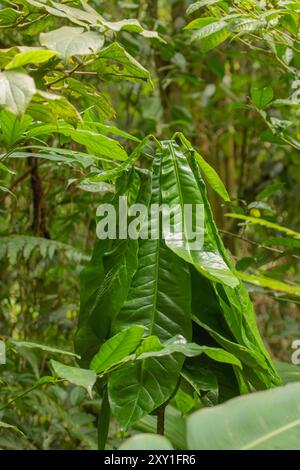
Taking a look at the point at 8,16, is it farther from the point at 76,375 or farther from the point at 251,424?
the point at 251,424

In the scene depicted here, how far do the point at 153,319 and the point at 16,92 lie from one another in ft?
1.05

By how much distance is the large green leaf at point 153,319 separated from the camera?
0.71 metres

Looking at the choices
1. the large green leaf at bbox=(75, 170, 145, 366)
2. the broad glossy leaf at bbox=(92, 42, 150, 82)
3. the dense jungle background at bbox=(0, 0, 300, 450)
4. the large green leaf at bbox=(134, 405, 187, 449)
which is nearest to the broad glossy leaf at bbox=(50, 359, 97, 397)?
the dense jungle background at bbox=(0, 0, 300, 450)

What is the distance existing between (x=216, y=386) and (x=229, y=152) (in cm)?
203

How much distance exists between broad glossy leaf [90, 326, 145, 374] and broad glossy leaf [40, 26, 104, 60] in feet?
0.93

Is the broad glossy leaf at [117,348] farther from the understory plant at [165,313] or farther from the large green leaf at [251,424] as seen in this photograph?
the large green leaf at [251,424]

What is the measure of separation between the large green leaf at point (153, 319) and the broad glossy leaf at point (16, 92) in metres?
0.28

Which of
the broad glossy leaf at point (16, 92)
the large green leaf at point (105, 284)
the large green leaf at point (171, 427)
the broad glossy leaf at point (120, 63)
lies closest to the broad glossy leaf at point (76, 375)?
the large green leaf at point (105, 284)

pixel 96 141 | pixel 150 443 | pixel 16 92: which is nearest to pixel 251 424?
pixel 150 443

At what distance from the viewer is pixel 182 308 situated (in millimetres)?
754

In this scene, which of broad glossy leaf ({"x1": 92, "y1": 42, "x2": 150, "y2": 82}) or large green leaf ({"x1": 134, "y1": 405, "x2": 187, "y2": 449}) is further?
large green leaf ({"x1": 134, "y1": 405, "x2": 187, "y2": 449})

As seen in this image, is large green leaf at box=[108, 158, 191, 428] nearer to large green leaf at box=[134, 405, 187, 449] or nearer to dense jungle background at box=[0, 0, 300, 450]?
dense jungle background at box=[0, 0, 300, 450]

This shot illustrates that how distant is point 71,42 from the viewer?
67 cm

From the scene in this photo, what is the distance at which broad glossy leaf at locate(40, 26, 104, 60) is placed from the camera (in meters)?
0.65
